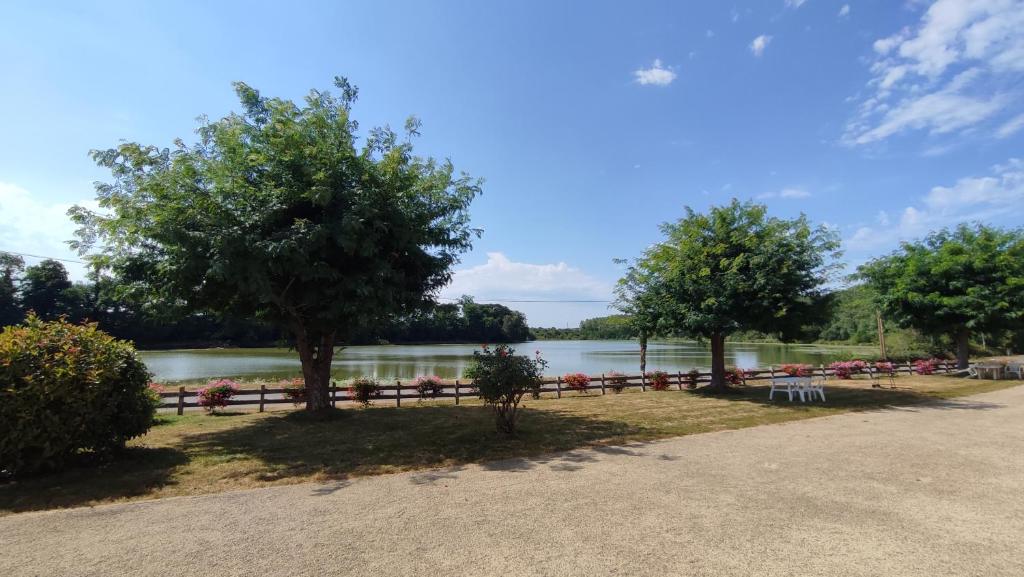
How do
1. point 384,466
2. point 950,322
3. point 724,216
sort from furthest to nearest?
point 950,322
point 724,216
point 384,466

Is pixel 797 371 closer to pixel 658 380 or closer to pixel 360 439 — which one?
pixel 658 380

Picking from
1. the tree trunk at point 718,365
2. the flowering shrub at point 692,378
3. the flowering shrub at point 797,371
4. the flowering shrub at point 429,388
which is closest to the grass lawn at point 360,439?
the flowering shrub at point 429,388

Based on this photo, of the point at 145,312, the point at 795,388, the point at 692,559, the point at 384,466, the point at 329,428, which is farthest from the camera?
the point at 795,388

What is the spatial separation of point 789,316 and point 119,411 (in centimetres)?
1712

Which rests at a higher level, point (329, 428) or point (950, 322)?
point (950, 322)

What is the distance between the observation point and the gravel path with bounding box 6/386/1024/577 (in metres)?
3.56

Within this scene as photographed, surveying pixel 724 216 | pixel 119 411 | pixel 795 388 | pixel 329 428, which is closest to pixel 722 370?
pixel 795 388

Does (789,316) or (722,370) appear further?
(722,370)

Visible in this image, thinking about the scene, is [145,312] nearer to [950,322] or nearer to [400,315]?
[400,315]

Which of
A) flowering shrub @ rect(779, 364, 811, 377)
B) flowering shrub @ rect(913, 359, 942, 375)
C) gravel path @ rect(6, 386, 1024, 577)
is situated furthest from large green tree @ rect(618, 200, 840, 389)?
flowering shrub @ rect(913, 359, 942, 375)

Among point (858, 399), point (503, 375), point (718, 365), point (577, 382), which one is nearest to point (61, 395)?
point (503, 375)

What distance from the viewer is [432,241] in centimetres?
1092

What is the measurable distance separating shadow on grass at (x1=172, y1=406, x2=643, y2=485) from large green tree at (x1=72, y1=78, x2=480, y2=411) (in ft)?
5.32

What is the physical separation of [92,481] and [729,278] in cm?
1604
